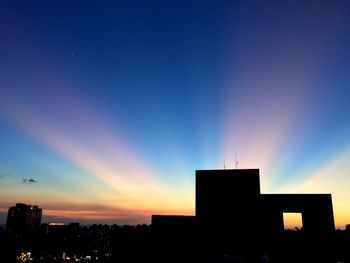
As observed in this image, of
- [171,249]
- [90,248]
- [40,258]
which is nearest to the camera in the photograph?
[171,249]

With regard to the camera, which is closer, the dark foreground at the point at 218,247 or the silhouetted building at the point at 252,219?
the dark foreground at the point at 218,247

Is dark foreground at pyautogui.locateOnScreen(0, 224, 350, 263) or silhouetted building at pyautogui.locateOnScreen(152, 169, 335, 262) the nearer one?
dark foreground at pyautogui.locateOnScreen(0, 224, 350, 263)

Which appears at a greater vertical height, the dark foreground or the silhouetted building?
the silhouetted building

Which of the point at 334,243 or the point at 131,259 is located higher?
the point at 334,243

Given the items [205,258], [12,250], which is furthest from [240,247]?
[12,250]

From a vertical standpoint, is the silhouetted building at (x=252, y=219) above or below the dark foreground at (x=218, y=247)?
above

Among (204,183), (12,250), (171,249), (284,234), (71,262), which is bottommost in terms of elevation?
(71,262)

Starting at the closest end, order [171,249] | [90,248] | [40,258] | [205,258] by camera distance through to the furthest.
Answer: [205,258], [171,249], [40,258], [90,248]

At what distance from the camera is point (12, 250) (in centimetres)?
5853

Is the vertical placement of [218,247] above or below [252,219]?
below

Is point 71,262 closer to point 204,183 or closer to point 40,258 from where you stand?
point 40,258

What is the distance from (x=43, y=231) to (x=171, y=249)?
633 feet

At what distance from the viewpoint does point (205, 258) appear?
34625 mm

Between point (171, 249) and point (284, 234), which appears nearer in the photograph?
point (284, 234)
